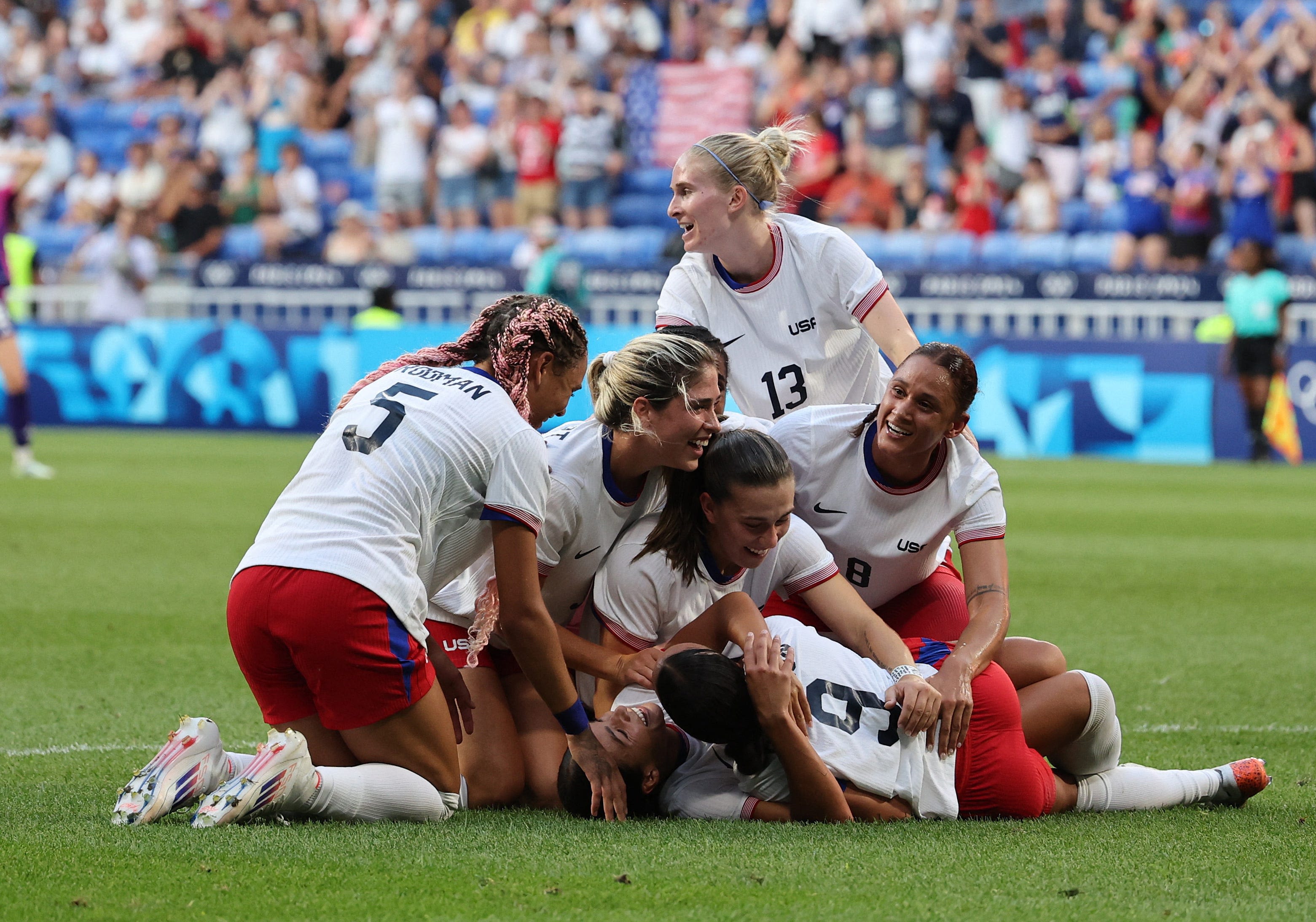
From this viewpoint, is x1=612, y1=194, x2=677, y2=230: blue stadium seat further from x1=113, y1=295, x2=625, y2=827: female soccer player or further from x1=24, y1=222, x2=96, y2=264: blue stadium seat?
x1=113, y1=295, x2=625, y2=827: female soccer player

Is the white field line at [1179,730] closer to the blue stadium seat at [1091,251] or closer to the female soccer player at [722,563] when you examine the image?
the female soccer player at [722,563]

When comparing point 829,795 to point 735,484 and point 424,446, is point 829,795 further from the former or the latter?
point 424,446

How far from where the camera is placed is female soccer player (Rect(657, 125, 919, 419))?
18.2 ft

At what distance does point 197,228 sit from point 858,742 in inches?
743

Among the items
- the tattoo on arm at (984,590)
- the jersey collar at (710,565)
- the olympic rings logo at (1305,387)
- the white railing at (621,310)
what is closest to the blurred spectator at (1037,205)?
the white railing at (621,310)

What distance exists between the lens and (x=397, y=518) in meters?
4.09

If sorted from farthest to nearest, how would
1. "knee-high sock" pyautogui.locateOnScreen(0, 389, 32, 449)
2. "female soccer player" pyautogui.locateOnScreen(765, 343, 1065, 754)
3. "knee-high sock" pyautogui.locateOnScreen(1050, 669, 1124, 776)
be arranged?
"knee-high sock" pyautogui.locateOnScreen(0, 389, 32, 449) < "female soccer player" pyautogui.locateOnScreen(765, 343, 1065, 754) < "knee-high sock" pyautogui.locateOnScreen(1050, 669, 1124, 776)

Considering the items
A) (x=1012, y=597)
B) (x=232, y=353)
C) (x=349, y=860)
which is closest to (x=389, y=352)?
(x=232, y=353)

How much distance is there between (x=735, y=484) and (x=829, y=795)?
2.64 ft

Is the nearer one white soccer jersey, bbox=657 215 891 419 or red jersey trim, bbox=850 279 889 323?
red jersey trim, bbox=850 279 889 323

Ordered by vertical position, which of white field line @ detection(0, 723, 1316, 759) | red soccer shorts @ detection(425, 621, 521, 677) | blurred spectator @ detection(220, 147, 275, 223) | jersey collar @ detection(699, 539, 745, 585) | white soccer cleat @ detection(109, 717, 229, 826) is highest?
jersey collar @ detection(699, 539, 745, 585)

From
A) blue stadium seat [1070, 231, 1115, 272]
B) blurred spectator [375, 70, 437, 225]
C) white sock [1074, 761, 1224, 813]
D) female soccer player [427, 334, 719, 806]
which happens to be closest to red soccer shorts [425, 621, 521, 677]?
female soccer player [427, 334, 719, 806]

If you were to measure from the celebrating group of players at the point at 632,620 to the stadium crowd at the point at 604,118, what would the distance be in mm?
11342

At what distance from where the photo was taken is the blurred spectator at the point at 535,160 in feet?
67.0
